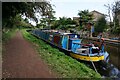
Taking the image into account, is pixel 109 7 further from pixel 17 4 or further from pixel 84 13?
pixel 17 4

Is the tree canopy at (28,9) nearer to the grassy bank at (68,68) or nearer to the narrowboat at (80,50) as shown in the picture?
the narrowboat at (80,50)

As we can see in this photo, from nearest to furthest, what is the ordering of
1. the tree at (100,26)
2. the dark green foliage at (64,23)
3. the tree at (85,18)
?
the tree at (100,26) → the tree at (85,18) → the dark green foliage at (64,23)

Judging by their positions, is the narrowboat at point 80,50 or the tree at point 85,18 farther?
the tree at point 85,18

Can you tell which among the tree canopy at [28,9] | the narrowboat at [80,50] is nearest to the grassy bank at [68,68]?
the narrowboat at [80,50]

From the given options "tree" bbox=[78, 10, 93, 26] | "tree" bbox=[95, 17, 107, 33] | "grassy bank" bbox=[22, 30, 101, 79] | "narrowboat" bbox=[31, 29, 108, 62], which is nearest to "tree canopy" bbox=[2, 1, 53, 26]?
"narrowboat" bbox=[31, 29, 108, 62]

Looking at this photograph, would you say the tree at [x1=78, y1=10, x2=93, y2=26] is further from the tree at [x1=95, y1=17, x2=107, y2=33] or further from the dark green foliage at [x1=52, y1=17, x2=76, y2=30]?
the tree at [x1=95, y1=17, x2=107, y2=33]

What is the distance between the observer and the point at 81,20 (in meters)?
51.4

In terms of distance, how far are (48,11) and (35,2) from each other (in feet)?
7.11

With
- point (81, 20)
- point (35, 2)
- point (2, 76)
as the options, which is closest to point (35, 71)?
point (2, 76)

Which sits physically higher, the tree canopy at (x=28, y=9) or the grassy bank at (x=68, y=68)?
the tree canopy at (x=28, y=9)

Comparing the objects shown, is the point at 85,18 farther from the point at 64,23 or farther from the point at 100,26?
the point at 100,26

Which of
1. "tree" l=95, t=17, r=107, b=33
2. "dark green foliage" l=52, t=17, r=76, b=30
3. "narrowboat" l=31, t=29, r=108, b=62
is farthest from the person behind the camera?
"dark green foliage" l=52, t=17, r=76, b=30

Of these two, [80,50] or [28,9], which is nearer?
[80,50]

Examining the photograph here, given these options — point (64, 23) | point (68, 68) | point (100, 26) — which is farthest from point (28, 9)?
point (64, 23)
